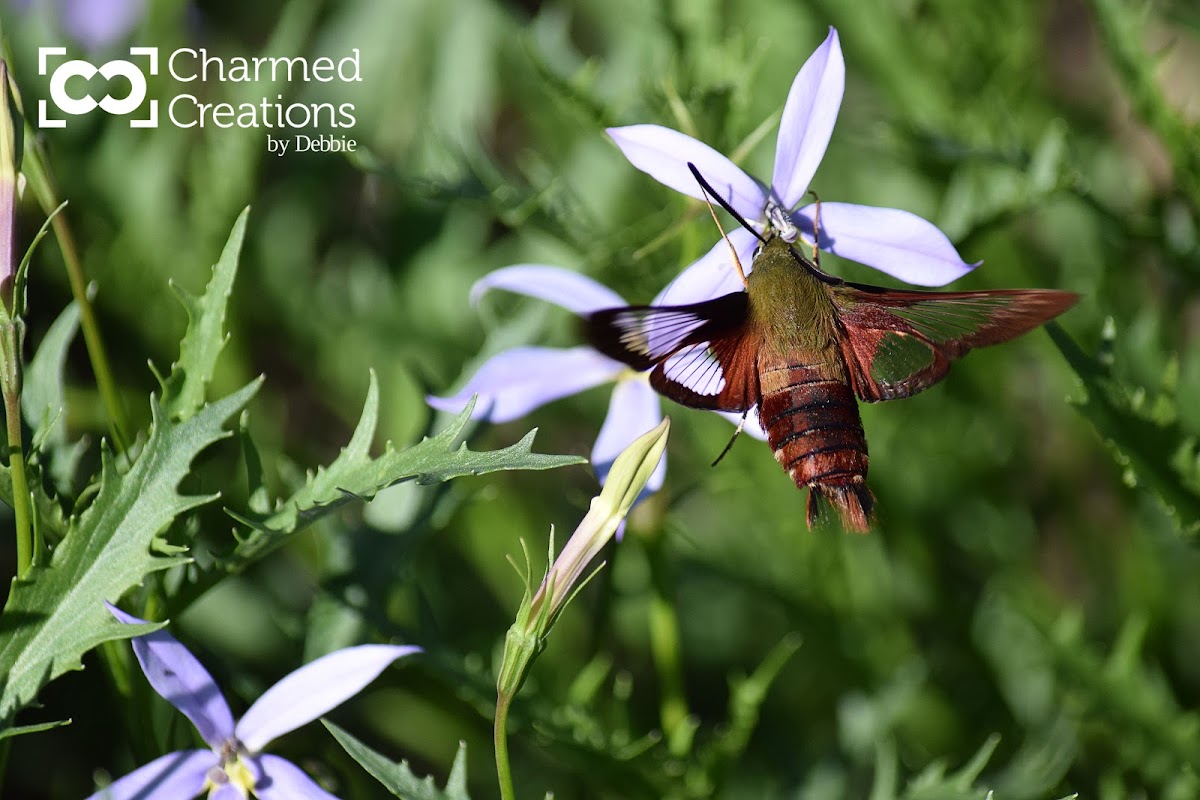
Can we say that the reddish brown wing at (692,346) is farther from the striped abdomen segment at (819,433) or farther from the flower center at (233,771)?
the flower center at (233,771)

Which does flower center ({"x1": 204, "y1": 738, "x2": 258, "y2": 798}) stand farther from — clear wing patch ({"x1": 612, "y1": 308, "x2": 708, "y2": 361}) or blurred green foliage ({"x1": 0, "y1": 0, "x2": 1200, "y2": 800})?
clear wing patch ({"x1": 612, "y1": 308, "x2": 708, "y2": 361})

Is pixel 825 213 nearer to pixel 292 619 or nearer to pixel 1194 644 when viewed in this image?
pixel 292 619

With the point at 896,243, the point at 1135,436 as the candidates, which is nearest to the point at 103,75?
the point at 896,243

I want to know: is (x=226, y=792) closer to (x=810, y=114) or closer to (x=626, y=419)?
(x=626, y=419)

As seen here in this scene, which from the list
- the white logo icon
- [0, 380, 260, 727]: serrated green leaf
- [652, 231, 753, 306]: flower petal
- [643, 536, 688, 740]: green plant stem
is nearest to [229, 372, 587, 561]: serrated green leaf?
[0, 380, 260, 727]: serrated green leaf

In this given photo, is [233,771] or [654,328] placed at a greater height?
[654,328]

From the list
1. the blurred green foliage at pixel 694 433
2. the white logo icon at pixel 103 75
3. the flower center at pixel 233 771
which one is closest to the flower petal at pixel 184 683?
the flower center at pixel 233 771

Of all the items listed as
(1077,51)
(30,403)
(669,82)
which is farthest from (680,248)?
(1077,51)
